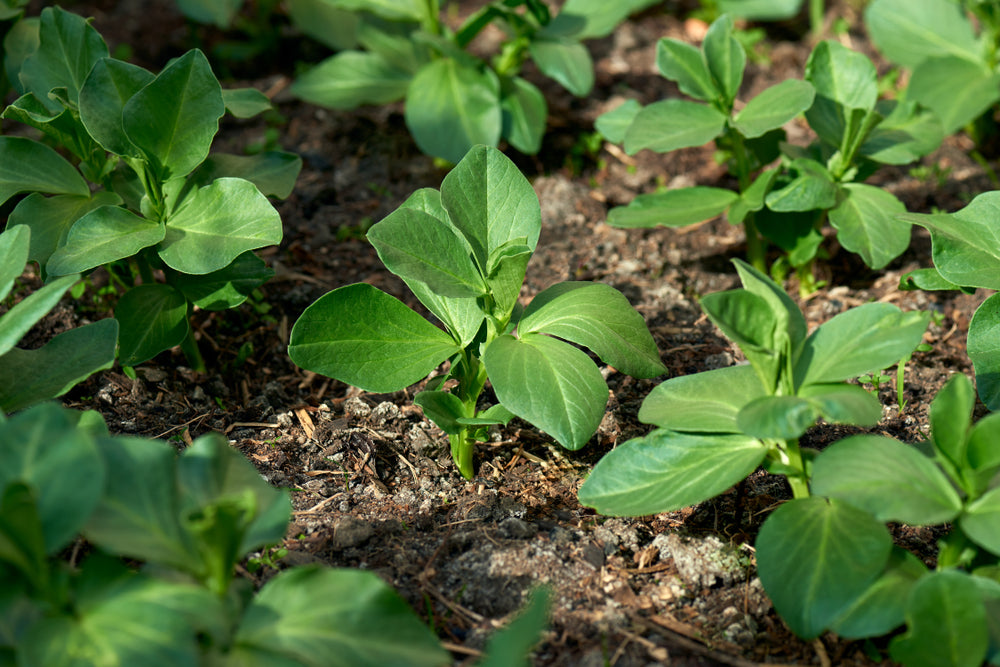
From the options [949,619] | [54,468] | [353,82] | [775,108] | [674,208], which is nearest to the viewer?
[54,468]

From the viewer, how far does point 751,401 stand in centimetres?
160

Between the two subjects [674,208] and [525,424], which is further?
[674,208]

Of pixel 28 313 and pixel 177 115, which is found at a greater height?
pixel 177 115

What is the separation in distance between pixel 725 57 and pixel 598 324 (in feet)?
3.45

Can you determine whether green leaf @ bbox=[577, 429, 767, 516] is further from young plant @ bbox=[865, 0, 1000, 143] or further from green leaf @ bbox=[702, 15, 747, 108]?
young plant @ bbox=[865, 0, 1000, 143]

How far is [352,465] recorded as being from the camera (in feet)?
6.77

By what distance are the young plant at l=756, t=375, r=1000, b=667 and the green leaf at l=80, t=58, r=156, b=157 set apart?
5.21 ft

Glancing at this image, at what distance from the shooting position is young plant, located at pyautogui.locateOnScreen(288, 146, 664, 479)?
1.75m

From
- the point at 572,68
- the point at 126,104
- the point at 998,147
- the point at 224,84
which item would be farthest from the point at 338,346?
the point at 998,147

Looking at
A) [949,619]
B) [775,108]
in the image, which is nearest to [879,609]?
[949,619]

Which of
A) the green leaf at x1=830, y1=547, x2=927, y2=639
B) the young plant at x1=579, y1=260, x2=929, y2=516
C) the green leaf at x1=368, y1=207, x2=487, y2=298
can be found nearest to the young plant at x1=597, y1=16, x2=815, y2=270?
the green leaf at x1=368, y1=207, x2=487, y2=298

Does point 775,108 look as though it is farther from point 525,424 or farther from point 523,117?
point 525,424


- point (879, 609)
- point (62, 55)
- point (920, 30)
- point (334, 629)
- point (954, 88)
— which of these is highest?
point (62, 55)

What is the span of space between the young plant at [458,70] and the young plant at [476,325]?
960 mm
